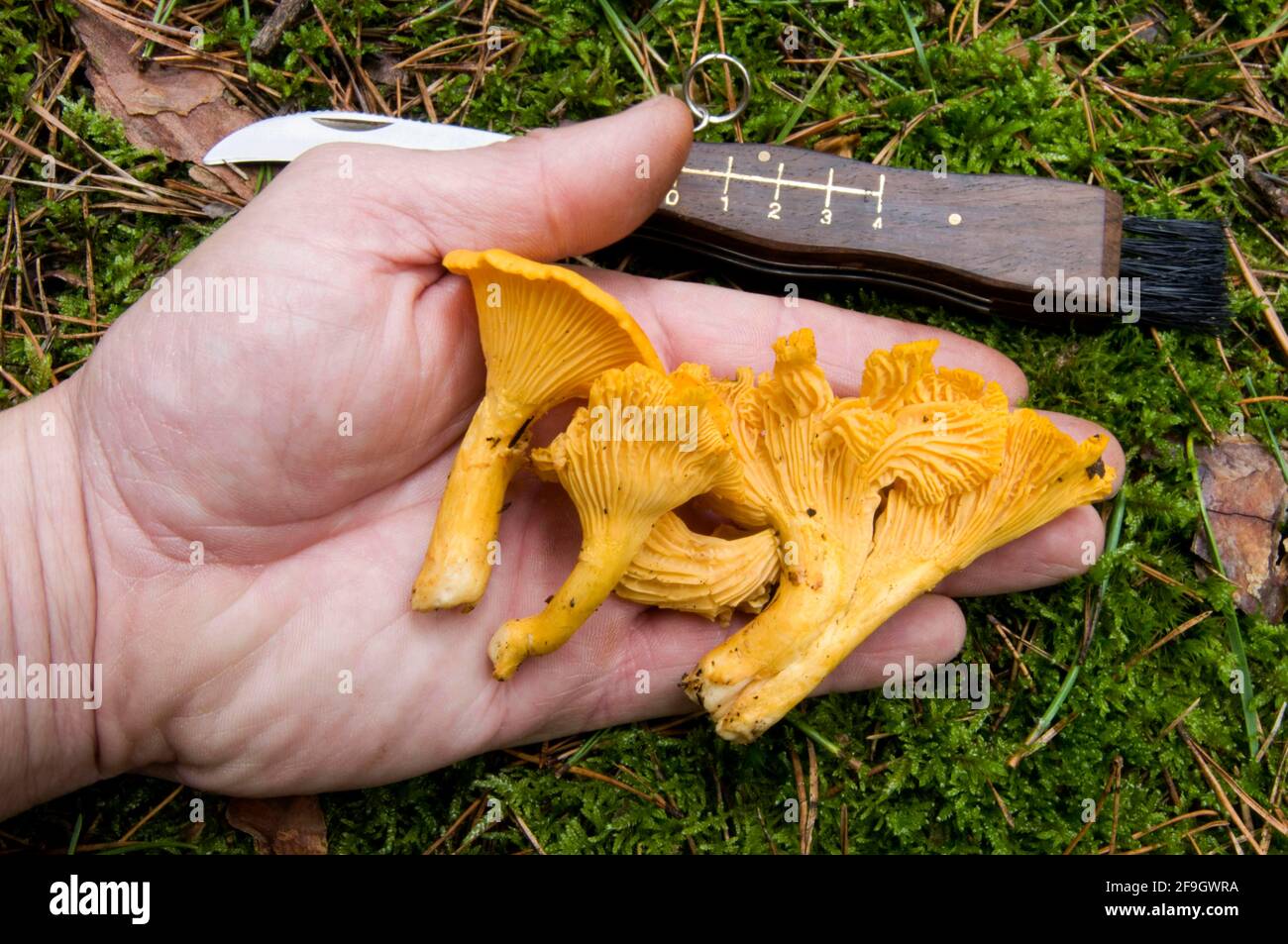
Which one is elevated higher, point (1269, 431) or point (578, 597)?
point (1269, 431)

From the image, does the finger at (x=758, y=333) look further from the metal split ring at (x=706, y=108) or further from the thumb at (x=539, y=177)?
the metal split ring at (x=706, y=108)

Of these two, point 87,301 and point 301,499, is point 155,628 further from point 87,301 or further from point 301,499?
point 87,301

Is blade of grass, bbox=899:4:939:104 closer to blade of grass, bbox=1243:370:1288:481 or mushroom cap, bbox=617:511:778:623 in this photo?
blade of grass, bbox=1243:370:1288:481

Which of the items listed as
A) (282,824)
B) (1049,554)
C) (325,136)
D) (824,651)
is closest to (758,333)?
(824,651)

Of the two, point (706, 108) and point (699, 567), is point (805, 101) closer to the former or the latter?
point (706, 108)

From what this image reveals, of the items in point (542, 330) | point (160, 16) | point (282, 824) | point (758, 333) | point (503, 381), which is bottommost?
point (282, 824)

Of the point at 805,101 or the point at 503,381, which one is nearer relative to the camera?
the point at 503,381

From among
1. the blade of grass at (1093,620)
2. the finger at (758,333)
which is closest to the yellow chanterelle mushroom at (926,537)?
the blade of grass at (1093,620)
